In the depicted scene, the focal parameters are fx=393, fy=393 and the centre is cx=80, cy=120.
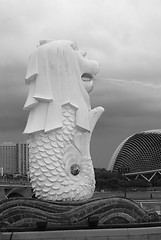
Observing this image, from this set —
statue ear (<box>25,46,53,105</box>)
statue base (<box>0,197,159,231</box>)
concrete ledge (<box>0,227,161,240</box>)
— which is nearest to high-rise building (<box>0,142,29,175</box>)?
statue ear (<box>25,46,53,105</box>)

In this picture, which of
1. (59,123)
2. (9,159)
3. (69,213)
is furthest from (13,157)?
(69,213)

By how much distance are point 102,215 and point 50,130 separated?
3.30 metres

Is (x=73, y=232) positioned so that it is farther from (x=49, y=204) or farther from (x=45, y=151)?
(x=45, y=151)

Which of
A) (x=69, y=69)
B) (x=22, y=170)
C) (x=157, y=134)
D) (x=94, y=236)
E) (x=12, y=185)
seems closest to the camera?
(x=94, y=236)

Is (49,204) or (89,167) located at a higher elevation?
(89,167)

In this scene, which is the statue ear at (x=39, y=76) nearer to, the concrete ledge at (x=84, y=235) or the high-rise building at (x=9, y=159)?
the concrete ledge at (x=84, y=235)

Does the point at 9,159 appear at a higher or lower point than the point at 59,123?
lower

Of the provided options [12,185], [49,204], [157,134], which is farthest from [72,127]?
[157,134]

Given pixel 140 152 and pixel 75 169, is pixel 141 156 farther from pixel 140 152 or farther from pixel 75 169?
pixel 75 169

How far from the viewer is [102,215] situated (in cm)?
1231

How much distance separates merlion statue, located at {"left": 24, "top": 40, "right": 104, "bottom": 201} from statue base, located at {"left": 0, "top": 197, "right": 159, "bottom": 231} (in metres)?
0.68

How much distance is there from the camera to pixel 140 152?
69.9 m

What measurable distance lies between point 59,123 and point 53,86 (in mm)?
1398

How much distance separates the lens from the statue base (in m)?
12.0
